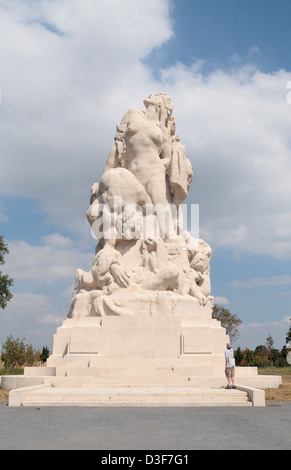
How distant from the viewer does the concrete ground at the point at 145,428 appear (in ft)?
15.6

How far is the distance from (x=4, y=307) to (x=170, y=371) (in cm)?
1540

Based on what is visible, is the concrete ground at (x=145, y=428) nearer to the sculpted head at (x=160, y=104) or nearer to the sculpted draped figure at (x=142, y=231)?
the sculpted draped figure at (x=142, y=231)

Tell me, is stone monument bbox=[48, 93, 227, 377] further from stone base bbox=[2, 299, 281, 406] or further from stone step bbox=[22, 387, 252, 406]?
→ stone step bbox=[22, 387, 252, 406]

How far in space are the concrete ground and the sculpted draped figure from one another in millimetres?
5354

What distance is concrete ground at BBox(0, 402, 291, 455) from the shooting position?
15.6ft

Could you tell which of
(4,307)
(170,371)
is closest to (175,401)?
(170,371)

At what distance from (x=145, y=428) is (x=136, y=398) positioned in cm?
286

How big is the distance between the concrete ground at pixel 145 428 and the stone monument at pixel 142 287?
10.8 feet

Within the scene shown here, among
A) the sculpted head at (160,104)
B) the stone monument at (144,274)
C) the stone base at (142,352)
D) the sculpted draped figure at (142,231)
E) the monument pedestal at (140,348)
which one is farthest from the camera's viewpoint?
the sculpted head at (160,104)

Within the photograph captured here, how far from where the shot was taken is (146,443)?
477cm

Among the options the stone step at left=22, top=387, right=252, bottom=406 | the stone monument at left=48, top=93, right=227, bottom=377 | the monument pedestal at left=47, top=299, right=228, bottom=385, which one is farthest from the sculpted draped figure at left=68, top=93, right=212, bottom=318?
the stone step at left=22, top=387, right=252, bottom=406

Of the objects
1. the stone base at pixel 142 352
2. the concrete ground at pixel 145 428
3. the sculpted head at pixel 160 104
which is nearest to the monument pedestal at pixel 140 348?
the stone base at pixel 142 352

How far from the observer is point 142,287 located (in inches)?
516
